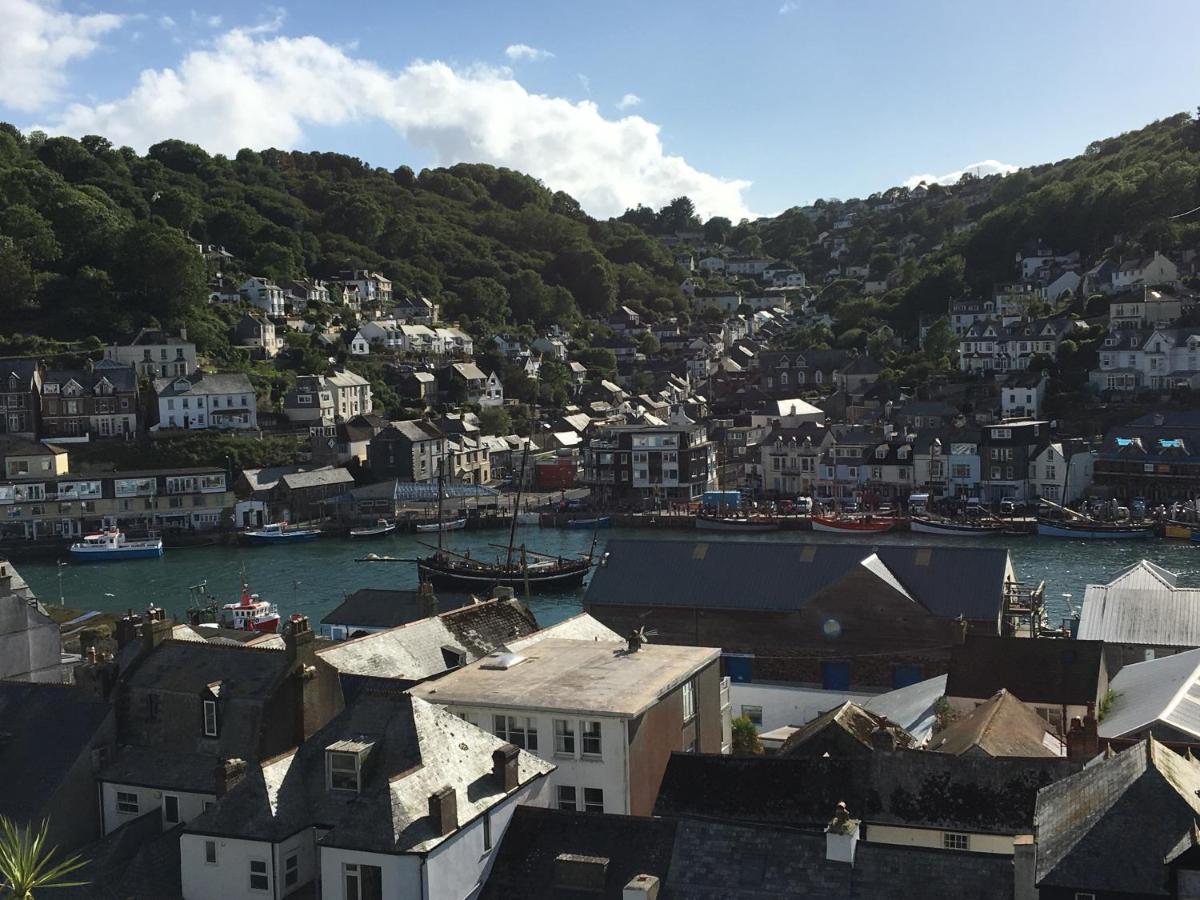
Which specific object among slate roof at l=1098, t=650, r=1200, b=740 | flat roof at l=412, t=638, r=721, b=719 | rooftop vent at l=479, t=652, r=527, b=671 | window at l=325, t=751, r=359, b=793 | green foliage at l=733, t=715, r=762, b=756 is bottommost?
green foliage at l=733, t=715, r=762, b=756

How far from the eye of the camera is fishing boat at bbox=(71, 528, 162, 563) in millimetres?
53469

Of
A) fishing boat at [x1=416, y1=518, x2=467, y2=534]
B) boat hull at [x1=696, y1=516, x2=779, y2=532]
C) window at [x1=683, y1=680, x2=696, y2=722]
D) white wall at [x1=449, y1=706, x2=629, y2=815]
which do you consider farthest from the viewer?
fishing boat at [x1=416, y1=518, x2=467, y2=534]

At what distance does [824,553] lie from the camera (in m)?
25.8

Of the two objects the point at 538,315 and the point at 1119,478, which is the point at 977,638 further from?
the point at 538,315

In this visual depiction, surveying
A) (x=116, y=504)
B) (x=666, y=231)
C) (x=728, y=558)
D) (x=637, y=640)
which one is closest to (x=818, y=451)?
(x=116, y=504)

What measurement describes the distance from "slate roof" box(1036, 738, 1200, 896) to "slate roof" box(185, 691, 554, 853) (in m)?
4.90

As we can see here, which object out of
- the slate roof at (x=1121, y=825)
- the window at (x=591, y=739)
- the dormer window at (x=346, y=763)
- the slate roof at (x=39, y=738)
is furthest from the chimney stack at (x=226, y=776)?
the slate roof at (x=1121, y=825)

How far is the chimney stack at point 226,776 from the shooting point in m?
13.0

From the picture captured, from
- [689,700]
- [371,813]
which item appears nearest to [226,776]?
[371,813]

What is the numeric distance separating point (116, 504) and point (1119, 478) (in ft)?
148

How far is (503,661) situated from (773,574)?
10781 millimetres

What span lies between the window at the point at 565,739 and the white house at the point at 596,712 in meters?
0.01

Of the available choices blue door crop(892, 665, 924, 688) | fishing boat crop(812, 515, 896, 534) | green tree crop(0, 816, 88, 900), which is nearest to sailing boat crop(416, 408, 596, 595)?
fishing boat crop(812, 515, 896, 534)

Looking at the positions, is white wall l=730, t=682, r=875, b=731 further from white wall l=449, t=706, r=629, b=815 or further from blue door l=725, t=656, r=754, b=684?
white wall l=449, t=706, r=629, b=815
